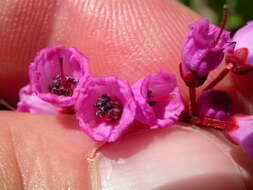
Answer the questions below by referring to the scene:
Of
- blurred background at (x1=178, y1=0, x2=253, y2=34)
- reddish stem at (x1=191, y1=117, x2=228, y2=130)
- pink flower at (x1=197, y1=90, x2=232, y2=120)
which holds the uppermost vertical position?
blurred background at (x1=178, y1=0, x2=253, y2=34)

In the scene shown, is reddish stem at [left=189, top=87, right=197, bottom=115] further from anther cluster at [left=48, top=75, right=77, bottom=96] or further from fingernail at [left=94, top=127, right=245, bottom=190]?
anther cluster at [left=48, top=75, right=77, bottom=96]

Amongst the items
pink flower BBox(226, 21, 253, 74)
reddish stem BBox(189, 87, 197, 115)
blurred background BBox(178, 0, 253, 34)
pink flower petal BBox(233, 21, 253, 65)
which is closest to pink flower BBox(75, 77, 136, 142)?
reddish stem BBox(189, 87, 197, 115)

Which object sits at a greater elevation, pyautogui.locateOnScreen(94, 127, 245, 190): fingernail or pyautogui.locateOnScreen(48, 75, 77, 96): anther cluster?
pyautogui.locateOnScreen(48, 75, 77, 96): anther cluster

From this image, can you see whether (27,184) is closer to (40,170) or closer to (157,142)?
(40,170)

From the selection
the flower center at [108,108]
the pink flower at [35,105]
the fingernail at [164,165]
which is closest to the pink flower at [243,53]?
the fingernail at [164,165]

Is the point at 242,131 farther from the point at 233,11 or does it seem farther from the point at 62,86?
the point at 233,11

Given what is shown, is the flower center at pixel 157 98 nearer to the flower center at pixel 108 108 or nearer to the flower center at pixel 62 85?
the flower center at pixel 108 108

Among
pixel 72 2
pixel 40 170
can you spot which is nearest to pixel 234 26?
pixel 72 2
